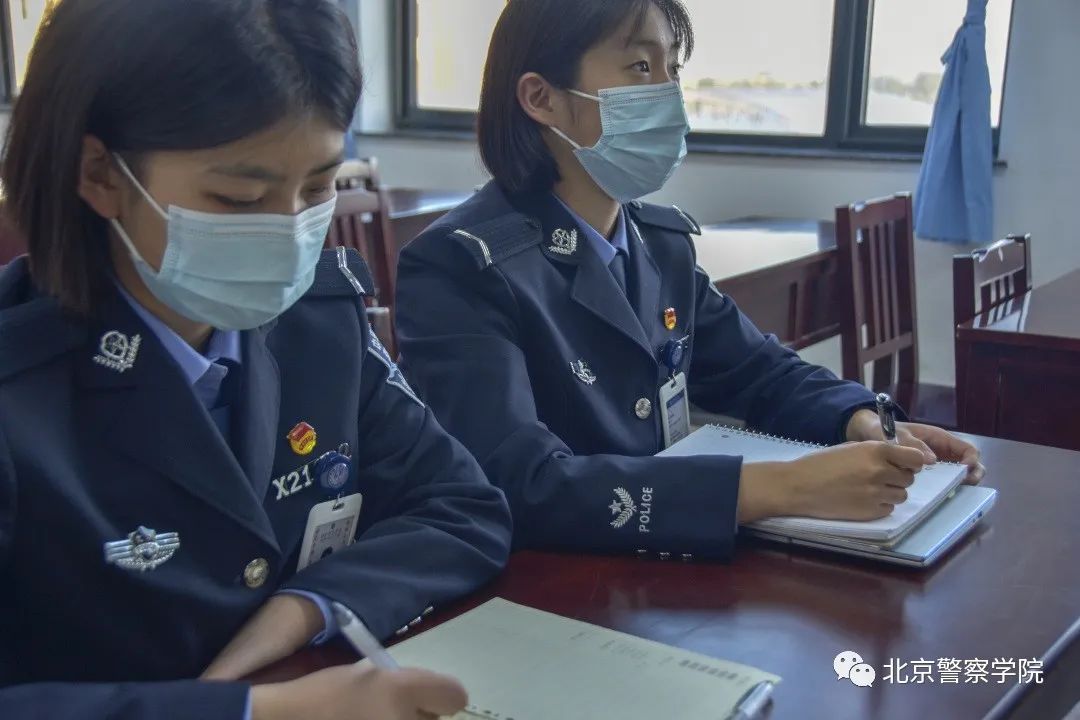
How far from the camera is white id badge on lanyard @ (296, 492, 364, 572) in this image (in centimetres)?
104

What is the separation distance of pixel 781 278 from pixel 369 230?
0.98 metres

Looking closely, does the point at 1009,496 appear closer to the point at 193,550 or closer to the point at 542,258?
the point at 542,258

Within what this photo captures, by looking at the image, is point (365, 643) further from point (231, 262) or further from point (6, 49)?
point (6, 49)

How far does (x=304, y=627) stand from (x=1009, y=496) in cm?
76

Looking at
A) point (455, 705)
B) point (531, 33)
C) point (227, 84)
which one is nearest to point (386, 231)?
point (531, 33)

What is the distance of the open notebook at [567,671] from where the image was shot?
77 centimetres

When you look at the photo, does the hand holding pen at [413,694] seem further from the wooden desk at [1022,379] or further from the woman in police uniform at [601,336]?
the wooden desk at [1022,379]

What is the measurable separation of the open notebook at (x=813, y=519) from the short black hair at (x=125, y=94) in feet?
1.91

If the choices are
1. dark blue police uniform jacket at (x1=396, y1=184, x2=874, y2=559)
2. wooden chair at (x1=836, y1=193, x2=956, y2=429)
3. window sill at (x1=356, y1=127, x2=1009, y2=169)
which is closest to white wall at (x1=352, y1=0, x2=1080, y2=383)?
window sill at (x1=356, y1=127, x2=1009, y2=169)

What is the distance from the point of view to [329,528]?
3.48 feet

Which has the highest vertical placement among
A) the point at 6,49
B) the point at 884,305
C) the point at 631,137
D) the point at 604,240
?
the point at 6,49

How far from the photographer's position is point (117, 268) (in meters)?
0.93

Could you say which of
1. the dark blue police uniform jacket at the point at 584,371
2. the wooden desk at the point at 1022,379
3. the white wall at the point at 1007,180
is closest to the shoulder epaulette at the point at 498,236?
the dark blue police uniform jacket at the point at 584,371

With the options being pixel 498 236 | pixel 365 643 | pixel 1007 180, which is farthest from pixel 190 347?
pixel 1007 180
